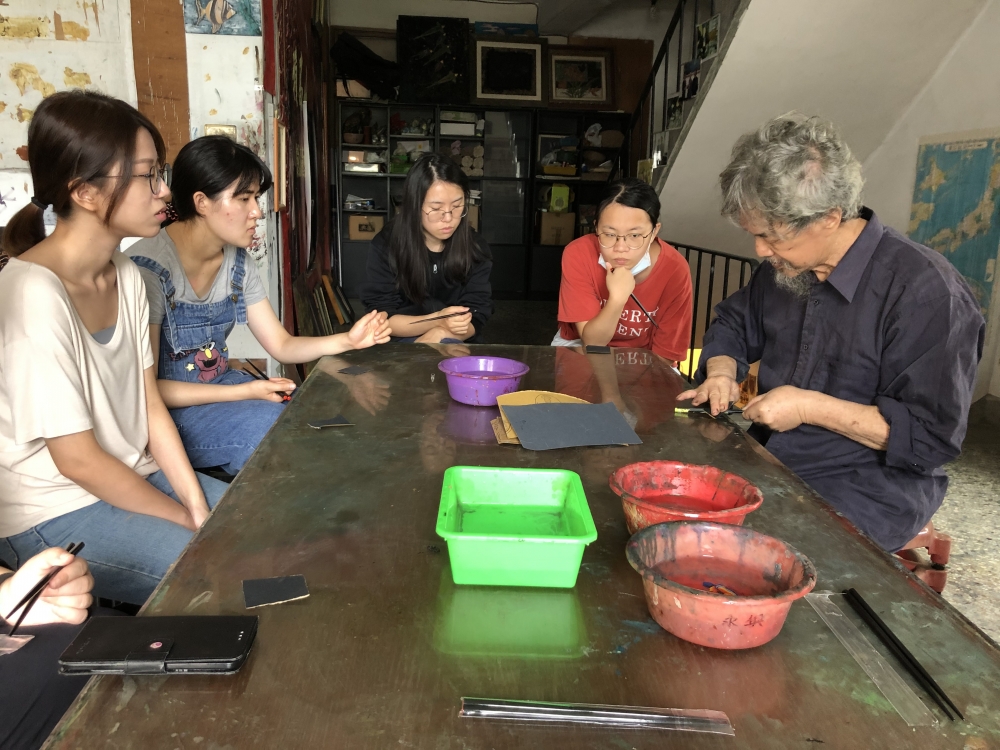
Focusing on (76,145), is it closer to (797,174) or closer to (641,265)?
(797,174)

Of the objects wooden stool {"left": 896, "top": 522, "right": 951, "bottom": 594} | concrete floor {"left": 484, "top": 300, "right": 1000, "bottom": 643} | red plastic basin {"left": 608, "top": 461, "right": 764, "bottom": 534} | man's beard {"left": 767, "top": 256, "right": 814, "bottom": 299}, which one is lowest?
concrete floor {"left": 484, "top": 300, "right": 1000, "bottom": 643}

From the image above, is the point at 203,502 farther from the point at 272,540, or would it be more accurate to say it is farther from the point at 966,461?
the point at 966,461

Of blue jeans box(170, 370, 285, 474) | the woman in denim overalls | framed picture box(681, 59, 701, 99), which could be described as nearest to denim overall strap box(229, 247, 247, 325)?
the woman in denim overalls

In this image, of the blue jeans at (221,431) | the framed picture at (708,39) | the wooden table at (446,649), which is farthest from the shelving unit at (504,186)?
the wooden table at (446,649)

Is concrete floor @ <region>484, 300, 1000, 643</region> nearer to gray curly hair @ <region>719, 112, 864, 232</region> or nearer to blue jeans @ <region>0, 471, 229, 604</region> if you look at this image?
gray curly hair @ <region>719, 112, 864, 232</region>

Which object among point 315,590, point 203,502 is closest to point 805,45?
point 203,502

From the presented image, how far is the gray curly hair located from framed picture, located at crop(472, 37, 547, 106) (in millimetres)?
6384

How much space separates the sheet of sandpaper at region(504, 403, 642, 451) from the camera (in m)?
1.40

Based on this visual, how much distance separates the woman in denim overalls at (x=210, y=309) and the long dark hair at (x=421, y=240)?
2.48 ft

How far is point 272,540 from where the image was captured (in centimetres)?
101

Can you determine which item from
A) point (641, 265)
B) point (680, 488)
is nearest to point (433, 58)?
point (641, 265)

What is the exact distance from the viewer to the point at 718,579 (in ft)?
2.83

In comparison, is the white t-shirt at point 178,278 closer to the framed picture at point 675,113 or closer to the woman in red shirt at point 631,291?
the woman in red shirt at point 631,291

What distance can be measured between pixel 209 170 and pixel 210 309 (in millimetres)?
403
